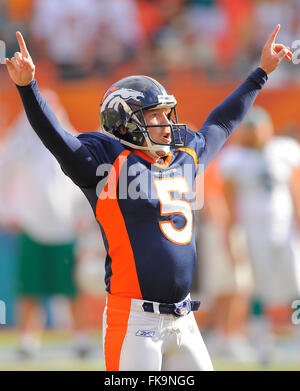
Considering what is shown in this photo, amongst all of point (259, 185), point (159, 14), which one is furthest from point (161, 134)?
point (159, 14)

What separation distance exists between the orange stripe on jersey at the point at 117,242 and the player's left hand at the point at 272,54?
0.91 metres

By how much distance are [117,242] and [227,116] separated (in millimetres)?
870

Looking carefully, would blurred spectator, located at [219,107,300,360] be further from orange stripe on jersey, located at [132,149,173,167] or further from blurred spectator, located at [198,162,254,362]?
orange stripe on jersey, located at [132,149,173,167]

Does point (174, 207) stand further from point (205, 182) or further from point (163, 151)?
point (205, 182)

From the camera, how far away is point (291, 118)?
7566mm

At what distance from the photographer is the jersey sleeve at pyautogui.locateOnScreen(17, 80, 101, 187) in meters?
2.89

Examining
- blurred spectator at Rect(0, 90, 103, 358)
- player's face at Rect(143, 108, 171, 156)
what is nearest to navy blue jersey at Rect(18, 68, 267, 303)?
player's face at Rect(143, 108, 171, 156)

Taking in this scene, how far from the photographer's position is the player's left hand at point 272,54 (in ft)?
11.7

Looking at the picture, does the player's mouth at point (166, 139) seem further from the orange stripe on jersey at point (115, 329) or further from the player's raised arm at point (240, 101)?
the orange stripe on jersey at point (115, 329)

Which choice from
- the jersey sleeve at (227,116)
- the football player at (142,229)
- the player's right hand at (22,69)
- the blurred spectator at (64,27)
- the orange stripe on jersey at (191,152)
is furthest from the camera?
the blurred spectator at (64,27)

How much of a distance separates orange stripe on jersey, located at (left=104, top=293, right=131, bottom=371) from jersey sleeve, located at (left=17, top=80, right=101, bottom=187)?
484mm

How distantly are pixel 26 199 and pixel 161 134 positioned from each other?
3539 millimetres

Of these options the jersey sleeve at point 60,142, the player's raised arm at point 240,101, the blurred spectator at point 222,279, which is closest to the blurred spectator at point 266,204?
the blurred spectator at point 222,279

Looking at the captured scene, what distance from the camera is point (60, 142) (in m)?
2.94
